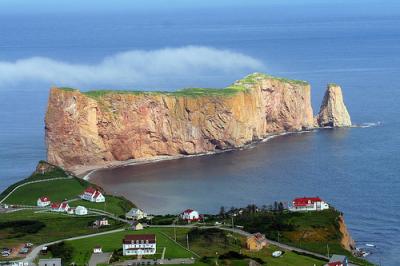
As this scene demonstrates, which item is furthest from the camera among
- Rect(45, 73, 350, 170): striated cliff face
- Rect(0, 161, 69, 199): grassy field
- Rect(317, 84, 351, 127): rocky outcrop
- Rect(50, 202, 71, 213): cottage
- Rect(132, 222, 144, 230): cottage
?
Rect(317, 84, 351, 127): rocky outcrop

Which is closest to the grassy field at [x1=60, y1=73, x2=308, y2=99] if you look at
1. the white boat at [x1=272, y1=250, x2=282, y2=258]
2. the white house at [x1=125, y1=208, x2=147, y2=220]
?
the white house at [x1=125, y1=208, x2=147, y2=220]

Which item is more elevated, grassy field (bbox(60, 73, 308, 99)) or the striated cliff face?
grassy field (bbox(60, 73, 308, 99))

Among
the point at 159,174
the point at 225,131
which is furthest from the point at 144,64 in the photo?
the point at 159,174

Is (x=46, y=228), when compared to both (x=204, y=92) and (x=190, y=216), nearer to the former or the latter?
(x=190, y=216)

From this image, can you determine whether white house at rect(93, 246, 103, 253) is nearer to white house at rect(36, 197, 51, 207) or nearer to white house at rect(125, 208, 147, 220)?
white house at rect(125, 208, 147, 220)

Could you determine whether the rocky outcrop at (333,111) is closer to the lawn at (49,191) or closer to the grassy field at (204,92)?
the grassy field at (204,92)

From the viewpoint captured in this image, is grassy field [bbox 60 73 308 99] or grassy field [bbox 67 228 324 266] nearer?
grassy field [bbox 67 228 324 266]

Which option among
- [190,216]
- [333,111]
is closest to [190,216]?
[190,216]

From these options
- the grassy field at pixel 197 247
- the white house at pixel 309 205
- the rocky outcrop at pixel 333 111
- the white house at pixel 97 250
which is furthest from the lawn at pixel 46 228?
the rocky outcrop at pixel 333 111
